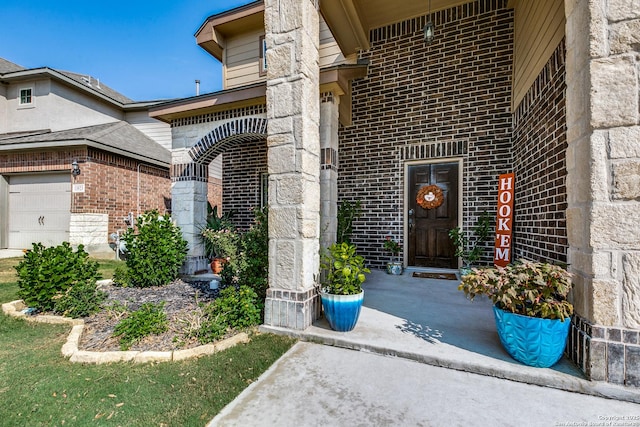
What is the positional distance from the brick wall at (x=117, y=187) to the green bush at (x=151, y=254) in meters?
2.86

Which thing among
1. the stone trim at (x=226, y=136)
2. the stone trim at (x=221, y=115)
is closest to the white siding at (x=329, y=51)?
the stone trim at (x=221, y=115)

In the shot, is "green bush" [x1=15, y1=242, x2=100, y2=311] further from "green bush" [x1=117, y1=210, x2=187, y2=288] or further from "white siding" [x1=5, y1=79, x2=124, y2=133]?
"white siding" [x1=5, y1=79, x2=124, y2=133]

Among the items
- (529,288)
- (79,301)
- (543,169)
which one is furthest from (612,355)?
(79,301)

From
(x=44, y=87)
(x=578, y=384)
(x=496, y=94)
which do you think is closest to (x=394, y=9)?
(x=496, y=94)

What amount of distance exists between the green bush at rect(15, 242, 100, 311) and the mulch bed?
47 cm

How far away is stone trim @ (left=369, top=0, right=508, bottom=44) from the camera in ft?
15.2

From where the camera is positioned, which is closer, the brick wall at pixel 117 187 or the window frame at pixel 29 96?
the brick wall at pixel 117 187

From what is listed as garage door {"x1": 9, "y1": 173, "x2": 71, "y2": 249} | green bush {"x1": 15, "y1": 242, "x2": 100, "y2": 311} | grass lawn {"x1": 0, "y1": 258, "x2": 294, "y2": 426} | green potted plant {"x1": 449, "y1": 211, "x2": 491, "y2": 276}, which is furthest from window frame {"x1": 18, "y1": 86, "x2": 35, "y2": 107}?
green potted plant {"x1": 449, "y1": 211, "x2": 491, "y2": 276}

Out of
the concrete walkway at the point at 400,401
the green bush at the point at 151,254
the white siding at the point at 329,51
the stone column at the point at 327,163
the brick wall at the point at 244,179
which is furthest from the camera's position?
the brick wall at the point at 244,179

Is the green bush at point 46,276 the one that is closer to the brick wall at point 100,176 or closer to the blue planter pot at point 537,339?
the blue planter pot at point 537,339

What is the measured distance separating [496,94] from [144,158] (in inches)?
347

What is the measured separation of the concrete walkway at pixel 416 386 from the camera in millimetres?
1554

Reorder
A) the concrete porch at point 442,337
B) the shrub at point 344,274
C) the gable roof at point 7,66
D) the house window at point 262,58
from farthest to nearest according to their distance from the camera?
the gable roof at point 7,66 < the house window at point 262,58 < the shrub at point 344,274 < the concrete porch at point 442,337

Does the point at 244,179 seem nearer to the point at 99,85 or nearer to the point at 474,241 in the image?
the point at 474,241
